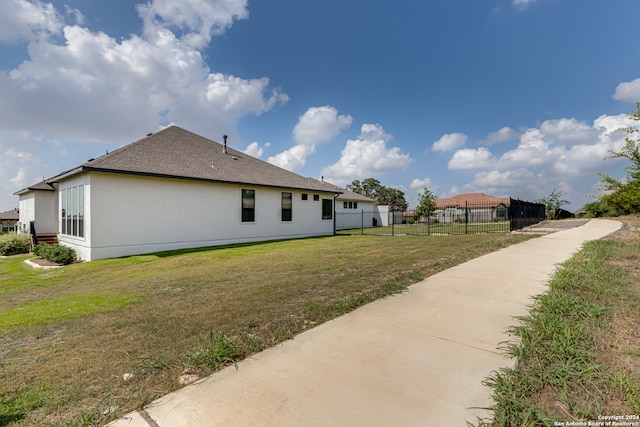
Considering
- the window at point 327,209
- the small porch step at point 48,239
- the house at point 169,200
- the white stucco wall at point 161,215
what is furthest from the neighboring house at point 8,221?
the window at point 327,209

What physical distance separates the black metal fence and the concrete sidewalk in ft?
42.1

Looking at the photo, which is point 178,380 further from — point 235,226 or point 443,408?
point 235,226

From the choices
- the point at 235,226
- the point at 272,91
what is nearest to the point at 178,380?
the point at 235,226

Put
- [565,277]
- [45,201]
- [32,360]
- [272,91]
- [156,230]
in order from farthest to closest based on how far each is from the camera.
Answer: [272,91] < [45,201] < [156,230] < [565,277] < [32,360]

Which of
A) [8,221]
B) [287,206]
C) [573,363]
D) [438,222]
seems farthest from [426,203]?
[8,221]

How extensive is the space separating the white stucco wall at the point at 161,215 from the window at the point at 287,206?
0.60 meters

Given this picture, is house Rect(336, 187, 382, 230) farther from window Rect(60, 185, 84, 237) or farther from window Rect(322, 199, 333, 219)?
window Rect(60, 185, 84, 237)

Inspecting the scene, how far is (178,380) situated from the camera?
2.24 m

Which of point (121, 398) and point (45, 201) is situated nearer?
point (121, 398)

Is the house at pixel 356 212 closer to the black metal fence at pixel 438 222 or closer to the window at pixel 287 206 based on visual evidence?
the black metal fence at pixel 438 222

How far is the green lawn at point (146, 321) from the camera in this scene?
2139mm

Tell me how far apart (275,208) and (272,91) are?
7.54 m

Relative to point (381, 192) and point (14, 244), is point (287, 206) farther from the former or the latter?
point (381, 192)

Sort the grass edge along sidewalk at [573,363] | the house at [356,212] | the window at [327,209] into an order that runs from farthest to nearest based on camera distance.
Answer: the house at [356,212] → the window at [327,209] → the grass edge along sidewalk at [573,363]
